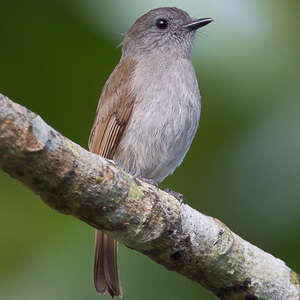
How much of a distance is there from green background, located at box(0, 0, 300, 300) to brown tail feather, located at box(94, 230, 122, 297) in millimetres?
64

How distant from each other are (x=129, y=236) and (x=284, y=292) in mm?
792

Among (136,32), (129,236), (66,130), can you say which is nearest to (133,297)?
(129,236)

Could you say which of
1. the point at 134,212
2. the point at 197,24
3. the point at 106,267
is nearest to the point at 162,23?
the point at 197,24

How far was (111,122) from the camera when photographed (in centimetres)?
388

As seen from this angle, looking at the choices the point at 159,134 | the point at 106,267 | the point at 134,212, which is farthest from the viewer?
the point at 159,134

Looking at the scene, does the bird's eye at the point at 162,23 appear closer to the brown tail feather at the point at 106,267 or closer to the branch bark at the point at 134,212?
the brown tail feather at the point at 106,267

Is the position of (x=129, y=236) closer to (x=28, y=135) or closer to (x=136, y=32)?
(x=28, y=135)

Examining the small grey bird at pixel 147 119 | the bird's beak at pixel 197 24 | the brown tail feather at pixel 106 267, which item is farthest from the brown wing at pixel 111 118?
the bird's beak at pixel 197 24

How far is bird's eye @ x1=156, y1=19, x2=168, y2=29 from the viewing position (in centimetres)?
462

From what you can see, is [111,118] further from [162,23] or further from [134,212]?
[134,212]

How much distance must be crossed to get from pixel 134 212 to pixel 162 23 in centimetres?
254

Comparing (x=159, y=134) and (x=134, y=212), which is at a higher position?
(x=159, y=134)

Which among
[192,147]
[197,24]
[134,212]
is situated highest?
[197,24]

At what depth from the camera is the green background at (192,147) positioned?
9.81 feet
